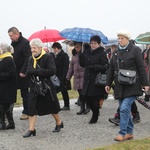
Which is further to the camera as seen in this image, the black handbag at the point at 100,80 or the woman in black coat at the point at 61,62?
the woman in black coat at the point at 61,62

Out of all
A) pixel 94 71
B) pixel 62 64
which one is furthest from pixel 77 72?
pixel 94 71

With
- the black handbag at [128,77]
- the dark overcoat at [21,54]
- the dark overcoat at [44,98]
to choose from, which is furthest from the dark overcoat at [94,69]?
the black handbag at [128,77]

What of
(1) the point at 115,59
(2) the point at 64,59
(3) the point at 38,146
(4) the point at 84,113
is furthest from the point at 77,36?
(3) the point at 38,146

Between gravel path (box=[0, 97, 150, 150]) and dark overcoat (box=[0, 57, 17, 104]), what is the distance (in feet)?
1.94

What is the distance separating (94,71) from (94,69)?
0.23 feet

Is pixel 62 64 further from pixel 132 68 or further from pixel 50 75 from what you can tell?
pixel 132 68

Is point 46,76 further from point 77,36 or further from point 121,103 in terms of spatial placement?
point 77,36

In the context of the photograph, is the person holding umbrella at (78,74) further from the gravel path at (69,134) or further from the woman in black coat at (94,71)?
the woman in black coat at (94,71)

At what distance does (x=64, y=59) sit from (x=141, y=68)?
315 cm

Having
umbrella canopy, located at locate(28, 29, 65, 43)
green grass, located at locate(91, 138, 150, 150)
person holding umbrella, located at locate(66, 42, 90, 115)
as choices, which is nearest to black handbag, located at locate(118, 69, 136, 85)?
green grass, located at locate(91, 138, 150, 150)

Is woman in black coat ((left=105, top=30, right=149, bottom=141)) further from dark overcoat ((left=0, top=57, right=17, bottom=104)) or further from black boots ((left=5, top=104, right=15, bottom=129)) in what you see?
black boots ((left=5, top=104, right=15, bottom=129))

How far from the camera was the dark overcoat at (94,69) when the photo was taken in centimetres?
671

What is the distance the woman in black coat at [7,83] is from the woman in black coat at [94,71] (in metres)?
1.33

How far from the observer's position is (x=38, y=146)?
537cm
